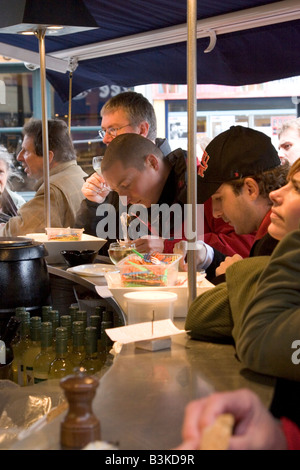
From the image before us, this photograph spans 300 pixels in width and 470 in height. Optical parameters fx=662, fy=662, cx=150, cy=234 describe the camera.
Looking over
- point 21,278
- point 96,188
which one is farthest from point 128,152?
point 21,278

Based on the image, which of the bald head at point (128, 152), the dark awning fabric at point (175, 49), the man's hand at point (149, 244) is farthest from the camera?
the dark awning fabric at point (175, 49)

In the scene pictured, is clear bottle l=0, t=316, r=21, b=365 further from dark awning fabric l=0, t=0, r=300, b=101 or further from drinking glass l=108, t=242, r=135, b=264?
dark awning fabric l=0, t=0, r=300, b=101

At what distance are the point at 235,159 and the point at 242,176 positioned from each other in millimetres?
74

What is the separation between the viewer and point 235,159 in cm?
243

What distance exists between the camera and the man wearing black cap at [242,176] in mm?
2385

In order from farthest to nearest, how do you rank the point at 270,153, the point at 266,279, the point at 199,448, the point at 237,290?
the point at 270,153 < the point at 237,290 < the point at 266,279 < the point at 199,448

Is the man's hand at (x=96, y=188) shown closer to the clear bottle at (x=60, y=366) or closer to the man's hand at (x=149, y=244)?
the man's hand at (x=149, y=244)

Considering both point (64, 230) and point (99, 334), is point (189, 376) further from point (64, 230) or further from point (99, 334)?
point (64, 230)

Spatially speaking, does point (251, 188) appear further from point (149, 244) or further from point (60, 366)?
point (60, 366)

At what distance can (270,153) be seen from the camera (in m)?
2.43

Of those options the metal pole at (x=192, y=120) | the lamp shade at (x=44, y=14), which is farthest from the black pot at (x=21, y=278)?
the lamp shade at (x=44, y=14)

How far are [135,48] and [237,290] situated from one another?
340 centimetres

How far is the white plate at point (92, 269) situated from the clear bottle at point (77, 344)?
25.2 inches
